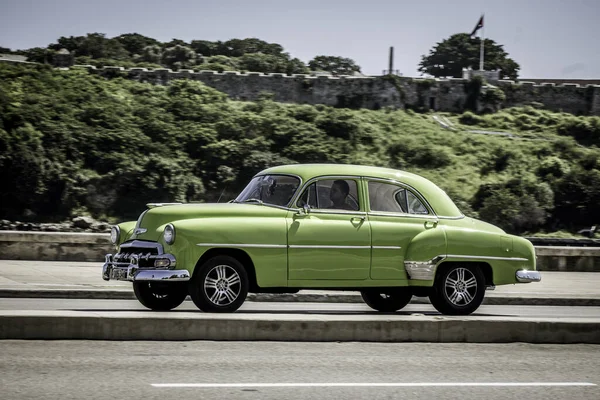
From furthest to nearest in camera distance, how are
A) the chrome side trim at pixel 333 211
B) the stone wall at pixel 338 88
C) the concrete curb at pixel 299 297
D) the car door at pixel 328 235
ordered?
the stone wall at pixel 338 88 → the concrete curb at pixel 299 297 → the chrome side trim at pixel 333 211 → the car door at pixel 328 235

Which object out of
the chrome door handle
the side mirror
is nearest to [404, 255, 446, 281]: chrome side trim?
the chrome door handle

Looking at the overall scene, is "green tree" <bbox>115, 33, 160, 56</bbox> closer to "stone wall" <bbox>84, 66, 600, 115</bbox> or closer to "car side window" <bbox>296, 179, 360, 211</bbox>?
"stone wall" <bbox>84, 66, 600, 115</bbox>

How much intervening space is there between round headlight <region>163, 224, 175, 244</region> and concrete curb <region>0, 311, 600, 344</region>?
1.27 meters

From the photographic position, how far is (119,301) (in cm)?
1431

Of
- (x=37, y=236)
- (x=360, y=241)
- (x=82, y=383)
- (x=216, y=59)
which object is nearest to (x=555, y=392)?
(x=82, y=383)

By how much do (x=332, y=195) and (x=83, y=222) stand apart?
2199 inches

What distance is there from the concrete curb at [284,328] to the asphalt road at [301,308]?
2.08 m

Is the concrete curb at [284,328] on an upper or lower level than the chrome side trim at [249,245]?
lower

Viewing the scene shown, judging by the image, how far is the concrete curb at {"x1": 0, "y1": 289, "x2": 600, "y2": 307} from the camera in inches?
565

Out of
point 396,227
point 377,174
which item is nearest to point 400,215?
point 396,227

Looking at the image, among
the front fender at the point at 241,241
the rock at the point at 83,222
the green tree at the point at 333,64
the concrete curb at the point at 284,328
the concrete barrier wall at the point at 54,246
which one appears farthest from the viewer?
the green tree at the point at 333,64

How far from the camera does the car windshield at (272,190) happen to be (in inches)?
455

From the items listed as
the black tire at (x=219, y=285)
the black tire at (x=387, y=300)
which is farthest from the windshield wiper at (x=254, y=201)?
the black tire at (x=387, y=300)

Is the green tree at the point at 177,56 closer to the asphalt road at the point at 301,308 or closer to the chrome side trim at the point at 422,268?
the asphalt road at the point at 301,308
